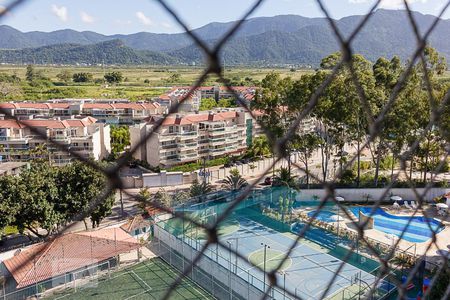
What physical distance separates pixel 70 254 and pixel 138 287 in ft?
2.70

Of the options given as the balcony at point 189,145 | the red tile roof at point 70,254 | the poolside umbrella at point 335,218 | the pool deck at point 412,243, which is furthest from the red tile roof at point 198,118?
the red tile roof at point 70,254

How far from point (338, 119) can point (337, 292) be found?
9.95ft

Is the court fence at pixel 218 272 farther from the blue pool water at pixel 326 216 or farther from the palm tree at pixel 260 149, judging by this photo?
the palm tree at pixel 260 149

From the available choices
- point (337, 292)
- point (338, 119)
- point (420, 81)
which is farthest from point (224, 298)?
point (420, 81)

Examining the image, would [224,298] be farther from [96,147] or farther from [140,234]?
[96,147]

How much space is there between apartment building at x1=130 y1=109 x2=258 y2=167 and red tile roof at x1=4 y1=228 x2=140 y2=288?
4.97m

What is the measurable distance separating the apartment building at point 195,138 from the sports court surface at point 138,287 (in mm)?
5187

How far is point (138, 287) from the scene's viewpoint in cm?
457

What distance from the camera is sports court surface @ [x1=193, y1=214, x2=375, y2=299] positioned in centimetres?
436

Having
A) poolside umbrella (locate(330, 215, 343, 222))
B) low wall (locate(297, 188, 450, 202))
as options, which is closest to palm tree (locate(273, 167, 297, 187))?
low wall (locate(297, 188, 450, 202))

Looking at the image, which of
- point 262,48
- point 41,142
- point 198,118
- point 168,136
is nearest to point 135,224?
point 168,136

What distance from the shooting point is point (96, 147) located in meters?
10.3

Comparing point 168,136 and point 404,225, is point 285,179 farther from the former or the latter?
point 168,136

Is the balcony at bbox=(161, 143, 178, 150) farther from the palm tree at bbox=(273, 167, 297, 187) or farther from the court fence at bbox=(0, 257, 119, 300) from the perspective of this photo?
the court fence at bbox=(0, 257, 119, 300)
